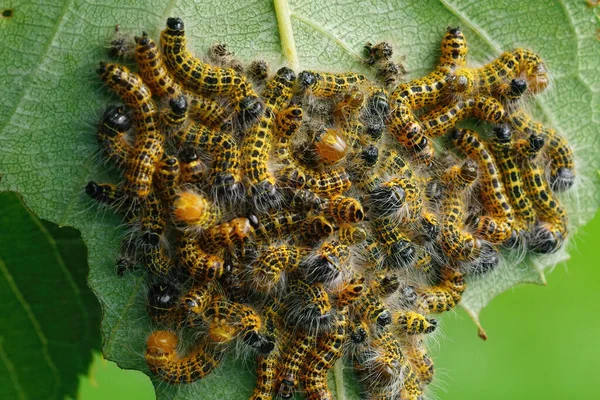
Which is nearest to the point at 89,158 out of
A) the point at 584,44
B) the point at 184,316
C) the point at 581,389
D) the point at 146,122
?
the point at 146,122

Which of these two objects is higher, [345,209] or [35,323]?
[345,209]

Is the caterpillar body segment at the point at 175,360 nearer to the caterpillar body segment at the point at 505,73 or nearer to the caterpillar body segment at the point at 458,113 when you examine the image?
the caterpillar body segment at the point at 458,113

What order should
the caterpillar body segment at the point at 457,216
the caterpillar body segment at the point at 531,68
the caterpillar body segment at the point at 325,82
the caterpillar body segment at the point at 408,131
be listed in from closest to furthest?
1. the caterpillar body segment at the point at 325,82
2. the caterpillar body segment at the point at 408,131
3. the caterpillar body segment at the point at 457,216
4. the caterpillar body segment at the point at 531,68

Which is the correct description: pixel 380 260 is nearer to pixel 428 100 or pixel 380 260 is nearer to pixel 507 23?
pixel 428 100

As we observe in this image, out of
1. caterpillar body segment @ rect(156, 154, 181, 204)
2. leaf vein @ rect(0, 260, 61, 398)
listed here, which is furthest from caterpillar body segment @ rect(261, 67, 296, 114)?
leaf vein @ rect(0, 260, 61, 398)

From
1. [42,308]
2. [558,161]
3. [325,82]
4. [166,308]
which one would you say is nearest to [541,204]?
[558,161]

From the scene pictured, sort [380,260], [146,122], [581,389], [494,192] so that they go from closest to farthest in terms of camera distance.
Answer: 1. [146,122]
2. [380,260]
3. [494,192]
4. [581,389]

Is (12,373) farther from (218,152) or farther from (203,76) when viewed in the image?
(203,76)

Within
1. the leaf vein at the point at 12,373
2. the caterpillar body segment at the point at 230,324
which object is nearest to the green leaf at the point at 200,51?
the caterpillar body segment at the point at 230,324
